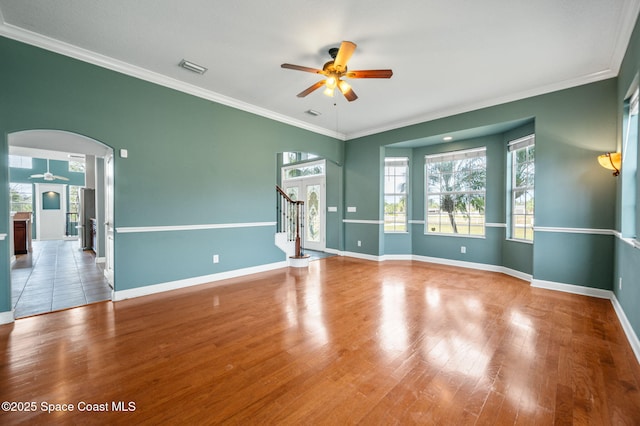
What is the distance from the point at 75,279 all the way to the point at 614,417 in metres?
6.44

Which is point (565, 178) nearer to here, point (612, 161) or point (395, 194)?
point (612, 161)

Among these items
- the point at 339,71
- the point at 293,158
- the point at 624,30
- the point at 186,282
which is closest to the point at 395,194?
the point at 293,158

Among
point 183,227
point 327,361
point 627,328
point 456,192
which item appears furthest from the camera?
point 456,192

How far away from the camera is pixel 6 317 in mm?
2779

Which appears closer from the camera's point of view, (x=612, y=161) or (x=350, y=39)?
(x=350, y=39)

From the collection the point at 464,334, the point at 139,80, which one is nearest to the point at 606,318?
the point at 464,334

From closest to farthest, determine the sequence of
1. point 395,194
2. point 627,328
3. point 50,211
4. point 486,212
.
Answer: point 627,328 < point 486,212 < point 395,194 < point 50,211

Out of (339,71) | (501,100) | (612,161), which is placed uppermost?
(501,100)

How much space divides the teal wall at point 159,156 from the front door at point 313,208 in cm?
239

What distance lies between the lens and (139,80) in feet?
12.1

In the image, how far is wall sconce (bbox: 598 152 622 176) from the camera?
3.22 meters

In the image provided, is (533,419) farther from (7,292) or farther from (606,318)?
(7,292)

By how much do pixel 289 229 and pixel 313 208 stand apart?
2140 mm

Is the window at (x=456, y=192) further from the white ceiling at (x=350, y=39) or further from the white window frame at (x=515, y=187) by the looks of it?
the white ceiling at (x=350, y=39)
